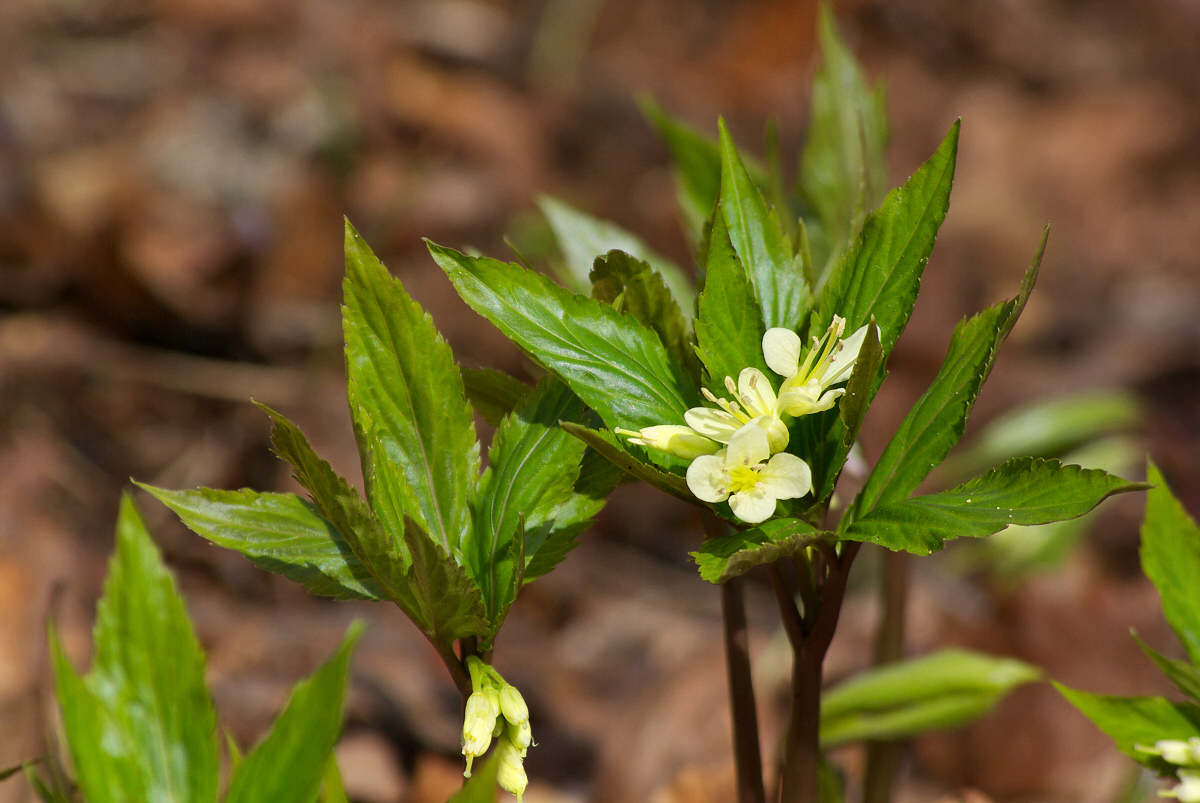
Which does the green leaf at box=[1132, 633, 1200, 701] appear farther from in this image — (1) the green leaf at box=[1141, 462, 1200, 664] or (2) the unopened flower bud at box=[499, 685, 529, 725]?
(2) the unopened flower bud at box=[499, 685, 529, 725]

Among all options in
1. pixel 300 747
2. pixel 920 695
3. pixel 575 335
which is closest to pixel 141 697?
pixel 300 747

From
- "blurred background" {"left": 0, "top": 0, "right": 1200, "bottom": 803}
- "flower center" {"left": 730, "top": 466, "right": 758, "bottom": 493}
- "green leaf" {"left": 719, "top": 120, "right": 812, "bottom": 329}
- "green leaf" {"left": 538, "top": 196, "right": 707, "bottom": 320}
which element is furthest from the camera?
"blurred background" {"left": 0, "top": 0, "right": 1200, "bottom": 803}

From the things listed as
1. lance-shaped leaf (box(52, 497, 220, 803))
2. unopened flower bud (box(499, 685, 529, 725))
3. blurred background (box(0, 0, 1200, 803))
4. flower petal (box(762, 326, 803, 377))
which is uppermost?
flower petal (box(762, 326, 803, 377))

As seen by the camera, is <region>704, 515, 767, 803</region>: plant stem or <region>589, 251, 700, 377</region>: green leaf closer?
<region>589, 251, 700, 377</region>: green leaf

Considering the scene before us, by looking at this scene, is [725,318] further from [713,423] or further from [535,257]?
[535,257]

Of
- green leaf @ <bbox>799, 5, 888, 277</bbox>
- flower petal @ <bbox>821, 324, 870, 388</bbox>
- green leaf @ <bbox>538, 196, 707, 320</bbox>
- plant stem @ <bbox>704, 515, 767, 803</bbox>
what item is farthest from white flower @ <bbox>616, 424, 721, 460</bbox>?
green leaf @ <bbox>799, 5, 888, 277</bbox>

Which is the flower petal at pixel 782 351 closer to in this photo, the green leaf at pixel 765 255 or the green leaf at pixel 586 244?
the green leaf at pixel 765 255

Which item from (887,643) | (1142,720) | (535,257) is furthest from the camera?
(535,257)
